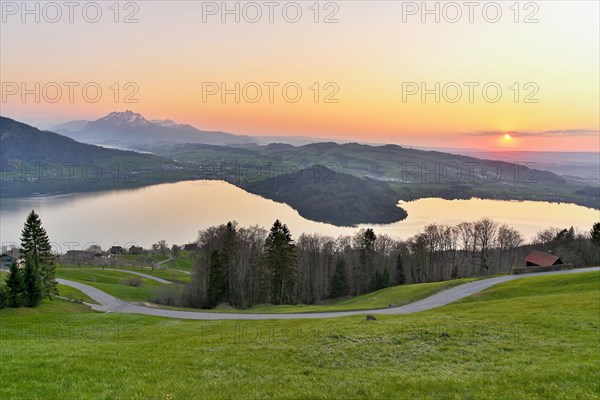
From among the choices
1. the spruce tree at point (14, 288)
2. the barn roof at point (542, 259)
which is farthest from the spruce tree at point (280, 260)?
the barn roof at point (542, 259)

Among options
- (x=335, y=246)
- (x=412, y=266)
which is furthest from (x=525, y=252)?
(x=335, y=246)

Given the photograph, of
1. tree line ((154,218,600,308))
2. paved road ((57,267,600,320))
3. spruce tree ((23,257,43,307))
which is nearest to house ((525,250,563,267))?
paved road ((57,267,600,320))

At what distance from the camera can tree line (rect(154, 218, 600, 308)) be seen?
6456cm

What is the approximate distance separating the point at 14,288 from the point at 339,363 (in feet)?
126

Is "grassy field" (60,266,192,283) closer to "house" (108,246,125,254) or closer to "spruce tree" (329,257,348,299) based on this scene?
"house" (108,246,125,254)

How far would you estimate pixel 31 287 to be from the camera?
40219 mm

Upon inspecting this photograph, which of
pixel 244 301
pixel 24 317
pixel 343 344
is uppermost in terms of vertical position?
pixel 343 344

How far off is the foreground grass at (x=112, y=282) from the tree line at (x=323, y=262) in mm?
5238

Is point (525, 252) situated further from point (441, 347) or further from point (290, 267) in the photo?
point (441, 347)

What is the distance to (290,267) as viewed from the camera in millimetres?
63719

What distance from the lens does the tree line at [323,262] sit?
2542 inches

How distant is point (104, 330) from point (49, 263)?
29873 millimetres

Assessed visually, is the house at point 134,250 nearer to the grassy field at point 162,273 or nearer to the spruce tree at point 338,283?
the grassy field at point 162,273

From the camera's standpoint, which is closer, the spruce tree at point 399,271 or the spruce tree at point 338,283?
the spruce tree at point 338,283
